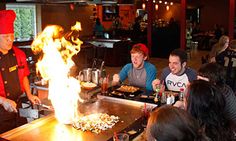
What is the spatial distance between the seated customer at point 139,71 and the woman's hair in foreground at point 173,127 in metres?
2.36

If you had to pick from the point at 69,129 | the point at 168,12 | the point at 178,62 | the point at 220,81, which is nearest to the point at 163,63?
the point at 178,62

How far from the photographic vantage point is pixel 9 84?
3.33 m

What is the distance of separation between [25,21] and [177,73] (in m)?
8.81

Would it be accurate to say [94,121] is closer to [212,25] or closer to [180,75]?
[180,75]

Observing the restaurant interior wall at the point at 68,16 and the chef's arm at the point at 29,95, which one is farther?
the restaurant interior wall at the point at 68,16

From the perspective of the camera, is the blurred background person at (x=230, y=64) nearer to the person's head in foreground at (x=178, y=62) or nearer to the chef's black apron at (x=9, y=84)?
the person's head in foreground at (x=178, y=62)

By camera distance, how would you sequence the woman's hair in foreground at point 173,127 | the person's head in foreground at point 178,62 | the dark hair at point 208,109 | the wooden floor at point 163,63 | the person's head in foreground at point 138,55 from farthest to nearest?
the wooden floor at point 163,63 < the person's head in foreground at point 138,55 < the person's head in foreground at point 178,62 < the dark hair at point 208,109 < the woman's hair in foreground at point 173,127

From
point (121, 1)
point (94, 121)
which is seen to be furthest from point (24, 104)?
point (121, 1)

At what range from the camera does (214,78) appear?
2.73 metres

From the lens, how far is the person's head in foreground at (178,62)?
371 cm

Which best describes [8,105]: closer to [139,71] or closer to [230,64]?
[139,71]

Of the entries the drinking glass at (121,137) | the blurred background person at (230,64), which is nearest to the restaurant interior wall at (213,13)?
the blurred background person at (230,64)

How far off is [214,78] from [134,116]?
824 millimetres

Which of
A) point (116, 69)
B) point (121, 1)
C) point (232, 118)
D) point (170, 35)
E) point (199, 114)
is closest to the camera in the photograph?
point (199, 114)
